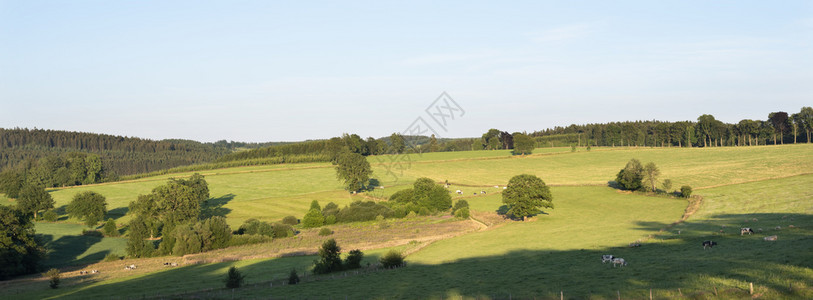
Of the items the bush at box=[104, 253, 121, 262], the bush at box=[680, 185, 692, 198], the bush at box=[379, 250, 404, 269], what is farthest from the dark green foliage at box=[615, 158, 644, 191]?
the bush at box=[104, 253, 121, 262]

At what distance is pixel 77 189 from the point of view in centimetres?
13138

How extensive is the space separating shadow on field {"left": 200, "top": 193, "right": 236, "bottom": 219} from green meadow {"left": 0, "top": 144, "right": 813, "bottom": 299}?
0.51 metres

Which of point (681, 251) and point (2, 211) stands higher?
point (2, 211)

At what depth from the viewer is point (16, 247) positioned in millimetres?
59969

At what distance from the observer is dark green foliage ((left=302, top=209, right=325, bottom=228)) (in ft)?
295

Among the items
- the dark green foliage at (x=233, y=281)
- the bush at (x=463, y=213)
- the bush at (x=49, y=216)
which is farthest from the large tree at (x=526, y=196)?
the bush at (x=49, y=216)

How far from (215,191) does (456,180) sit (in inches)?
2598

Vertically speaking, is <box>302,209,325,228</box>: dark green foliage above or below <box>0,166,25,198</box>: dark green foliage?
below

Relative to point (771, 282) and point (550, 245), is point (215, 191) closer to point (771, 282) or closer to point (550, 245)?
point (550, 245)

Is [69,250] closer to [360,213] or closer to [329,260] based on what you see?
[360,213]

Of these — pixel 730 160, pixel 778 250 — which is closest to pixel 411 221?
pixel 778 250

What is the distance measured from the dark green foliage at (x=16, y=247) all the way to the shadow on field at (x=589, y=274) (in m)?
20.4

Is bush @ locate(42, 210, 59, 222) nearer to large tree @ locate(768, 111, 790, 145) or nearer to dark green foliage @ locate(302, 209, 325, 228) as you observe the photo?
dark green foliage @ locate(302, 209, 325, 228)

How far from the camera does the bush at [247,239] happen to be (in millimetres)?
74925
